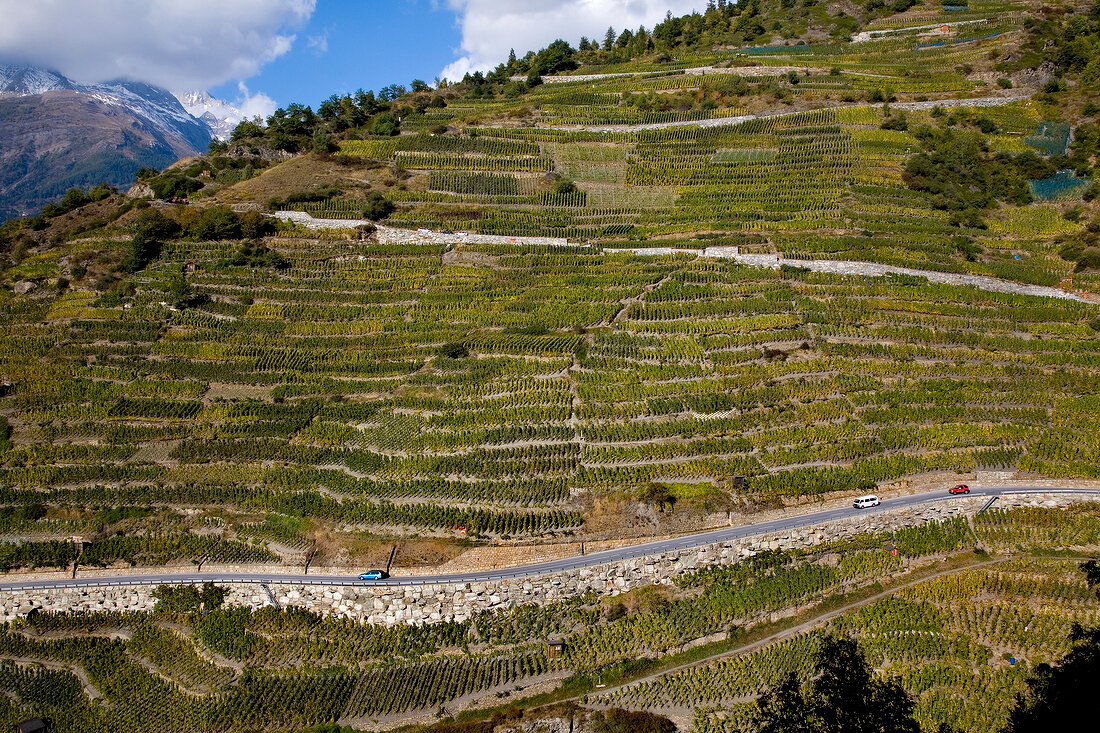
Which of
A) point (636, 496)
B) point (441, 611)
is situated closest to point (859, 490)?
point (636, 496)

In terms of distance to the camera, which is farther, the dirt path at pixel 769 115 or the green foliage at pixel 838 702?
the dirt path at pixel 769 115

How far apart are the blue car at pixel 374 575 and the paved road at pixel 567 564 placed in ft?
0.73

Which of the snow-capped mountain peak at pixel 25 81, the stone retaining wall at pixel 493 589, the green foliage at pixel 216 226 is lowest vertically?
the stone retaining wall at pixel 493 589

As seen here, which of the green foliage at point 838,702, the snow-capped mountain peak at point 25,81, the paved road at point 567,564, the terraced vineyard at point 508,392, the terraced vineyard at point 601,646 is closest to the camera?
the green foliage at point 838,702

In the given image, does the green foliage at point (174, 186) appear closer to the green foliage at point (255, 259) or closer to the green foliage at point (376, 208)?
the green foliage at point (255, 259)

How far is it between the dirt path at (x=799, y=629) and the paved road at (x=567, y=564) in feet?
13.7

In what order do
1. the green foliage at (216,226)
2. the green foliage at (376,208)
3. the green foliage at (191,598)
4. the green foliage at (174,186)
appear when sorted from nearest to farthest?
1. the green foliage at (191,598)
2. the green foliage at (216,226)
3. the green foliage at (376,208)
4. the green foliage at (174,186)

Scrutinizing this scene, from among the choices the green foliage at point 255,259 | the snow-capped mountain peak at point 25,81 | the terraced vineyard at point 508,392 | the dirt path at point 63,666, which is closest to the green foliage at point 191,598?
the terraced vineyard at point 508,392

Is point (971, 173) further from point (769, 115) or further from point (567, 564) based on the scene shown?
point (567, 564)

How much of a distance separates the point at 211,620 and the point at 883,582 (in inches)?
1585

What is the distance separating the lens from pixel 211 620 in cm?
3559

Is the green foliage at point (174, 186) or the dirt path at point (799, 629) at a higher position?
the green foliage at point (174, 186)

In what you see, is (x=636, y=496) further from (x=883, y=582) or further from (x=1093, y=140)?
(x=1093, y=140)

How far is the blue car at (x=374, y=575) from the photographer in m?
34.7
